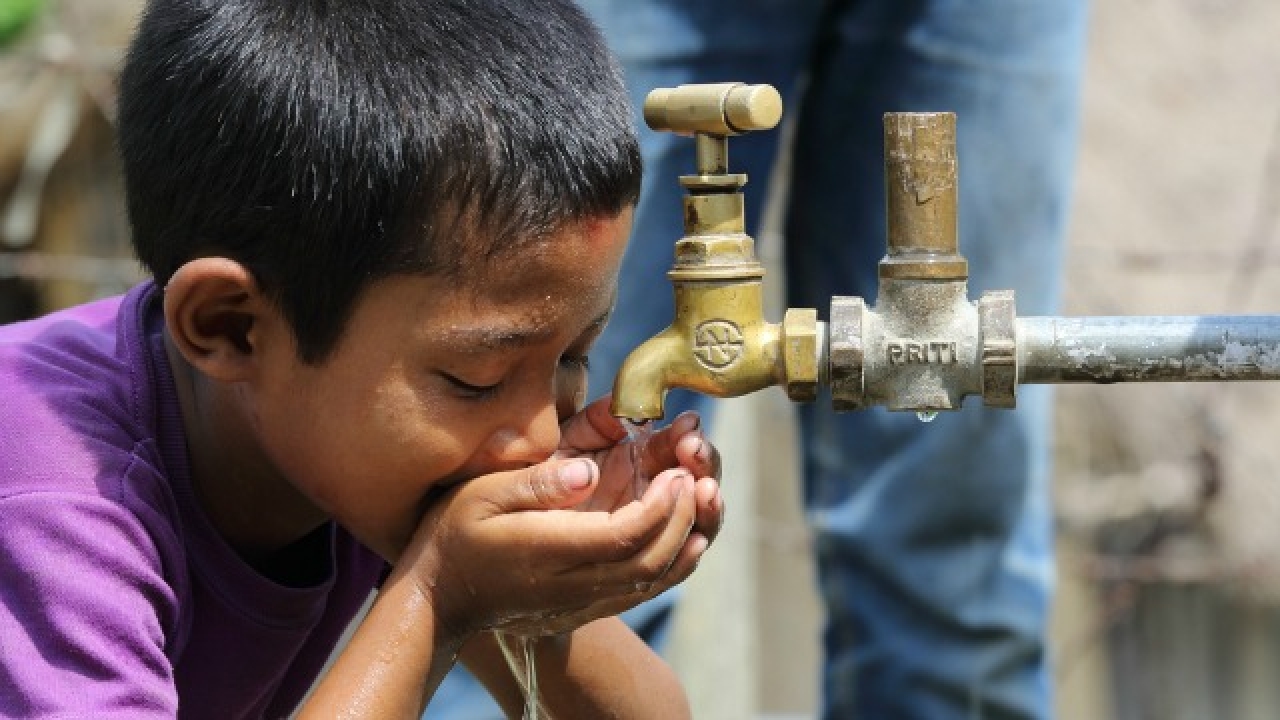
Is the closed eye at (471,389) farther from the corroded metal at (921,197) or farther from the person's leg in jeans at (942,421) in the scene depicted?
the person's leg in jeans at (942,421)

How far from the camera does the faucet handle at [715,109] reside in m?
1.55

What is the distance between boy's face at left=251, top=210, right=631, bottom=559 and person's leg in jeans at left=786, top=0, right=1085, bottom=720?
81cm

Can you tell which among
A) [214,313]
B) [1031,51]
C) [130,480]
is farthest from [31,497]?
[1031,51]

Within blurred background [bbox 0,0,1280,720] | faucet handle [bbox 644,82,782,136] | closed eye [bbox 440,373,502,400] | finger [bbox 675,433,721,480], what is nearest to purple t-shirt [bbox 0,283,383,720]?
closed eye [bbox 440,373,502,400]

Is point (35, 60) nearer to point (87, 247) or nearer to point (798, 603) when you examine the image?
point (87, 247)

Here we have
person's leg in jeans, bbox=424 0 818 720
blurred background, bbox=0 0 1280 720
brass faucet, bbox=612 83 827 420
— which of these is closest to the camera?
brass faucet, bbox=612 83 827 420

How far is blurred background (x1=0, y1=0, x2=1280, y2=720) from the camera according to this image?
12.3 ft

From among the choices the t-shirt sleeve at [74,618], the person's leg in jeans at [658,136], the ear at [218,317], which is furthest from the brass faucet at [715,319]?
the person's leg in jeans at [658,136]

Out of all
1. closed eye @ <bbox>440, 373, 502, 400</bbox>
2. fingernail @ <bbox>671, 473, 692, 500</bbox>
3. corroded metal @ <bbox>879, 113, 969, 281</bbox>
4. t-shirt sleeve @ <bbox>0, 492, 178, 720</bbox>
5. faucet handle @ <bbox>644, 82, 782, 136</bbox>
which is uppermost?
faucet handle @ <bbox>644, 82, 782, 136</bbox>

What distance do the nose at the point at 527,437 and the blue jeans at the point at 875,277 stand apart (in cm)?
57

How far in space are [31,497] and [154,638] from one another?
0.48ft

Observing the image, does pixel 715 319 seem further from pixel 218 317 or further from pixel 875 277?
pixel 875 277

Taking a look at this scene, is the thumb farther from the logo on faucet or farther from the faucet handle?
the faucet handle

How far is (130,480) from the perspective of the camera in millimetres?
1682
